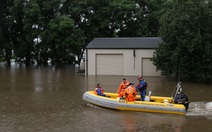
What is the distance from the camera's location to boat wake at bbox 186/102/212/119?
13.6 meters

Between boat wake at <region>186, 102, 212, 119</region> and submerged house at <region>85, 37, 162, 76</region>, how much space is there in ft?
49.1

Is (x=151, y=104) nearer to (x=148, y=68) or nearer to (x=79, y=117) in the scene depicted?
(x=79, y=117)

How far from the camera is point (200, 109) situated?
14391 millimetres

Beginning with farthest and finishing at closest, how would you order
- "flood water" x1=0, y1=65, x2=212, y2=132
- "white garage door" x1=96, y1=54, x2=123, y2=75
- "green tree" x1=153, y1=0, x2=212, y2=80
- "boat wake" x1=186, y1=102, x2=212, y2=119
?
"white garage door" x1=96, y1=54, x2=123, y2=75, "green tree" x1=153, y1=0, x2=212, y2=80, "boat wake" x1=186, y1=102, x2=212, y2=119, "flood water" x1=0, y1=65, x2=212, y2=132

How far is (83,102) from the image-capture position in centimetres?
1662

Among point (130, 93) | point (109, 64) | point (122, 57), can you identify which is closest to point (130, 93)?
point (130, 93)

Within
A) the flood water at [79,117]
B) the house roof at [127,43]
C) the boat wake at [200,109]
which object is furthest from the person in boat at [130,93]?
the house roof at [127,43]

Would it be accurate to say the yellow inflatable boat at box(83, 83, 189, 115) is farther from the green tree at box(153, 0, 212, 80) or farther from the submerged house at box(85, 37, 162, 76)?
the submerged house at box(85, 37, 162, 76)

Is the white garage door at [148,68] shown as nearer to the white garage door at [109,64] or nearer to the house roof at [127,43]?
the house roof at [127,43]

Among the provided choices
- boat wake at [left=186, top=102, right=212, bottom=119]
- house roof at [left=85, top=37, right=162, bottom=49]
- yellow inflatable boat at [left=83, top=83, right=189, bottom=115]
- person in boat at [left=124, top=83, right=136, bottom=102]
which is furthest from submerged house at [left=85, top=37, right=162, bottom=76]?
person in boat at [left=124, top=83, right=136, bottom=102]

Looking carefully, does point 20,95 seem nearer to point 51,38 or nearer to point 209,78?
point 209,78

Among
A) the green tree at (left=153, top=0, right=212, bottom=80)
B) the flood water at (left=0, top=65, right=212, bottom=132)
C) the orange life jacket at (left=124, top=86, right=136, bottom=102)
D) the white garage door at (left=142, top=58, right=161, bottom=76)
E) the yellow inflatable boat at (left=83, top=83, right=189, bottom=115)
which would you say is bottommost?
the flood water at (left=0, top=65, right=212, bottom=132)

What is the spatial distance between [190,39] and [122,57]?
8.44m

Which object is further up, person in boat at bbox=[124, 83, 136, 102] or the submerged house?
the submerged house
